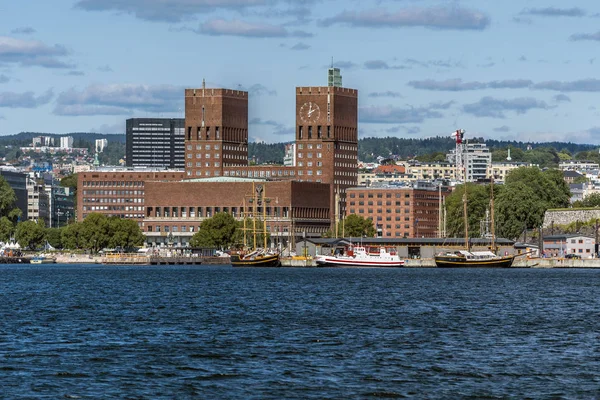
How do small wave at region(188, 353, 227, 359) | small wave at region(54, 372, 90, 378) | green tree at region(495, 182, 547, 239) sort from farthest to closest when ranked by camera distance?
green tree at region(495, 182, 547, 239)
small wave at region(188, 353, 227, 359)
small wave at region(54, 372, 90, 378)

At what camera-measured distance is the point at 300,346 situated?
51.2m

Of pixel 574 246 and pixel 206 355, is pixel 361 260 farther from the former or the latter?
pixel 206 355

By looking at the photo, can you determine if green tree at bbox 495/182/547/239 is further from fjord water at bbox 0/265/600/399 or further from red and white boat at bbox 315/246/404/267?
fjord water at bbox 0/265/600/399

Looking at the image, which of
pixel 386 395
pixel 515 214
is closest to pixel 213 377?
pixel 386 395

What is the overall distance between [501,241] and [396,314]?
114 metres

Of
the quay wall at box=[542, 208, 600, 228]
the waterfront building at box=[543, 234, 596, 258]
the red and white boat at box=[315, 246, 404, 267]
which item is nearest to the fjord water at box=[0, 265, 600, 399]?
the red and white boat at box=[315, 246, 404, 267]

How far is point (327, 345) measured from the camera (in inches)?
2024

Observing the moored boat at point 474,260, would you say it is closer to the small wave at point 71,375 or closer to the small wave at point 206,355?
the small wave at point 206,355

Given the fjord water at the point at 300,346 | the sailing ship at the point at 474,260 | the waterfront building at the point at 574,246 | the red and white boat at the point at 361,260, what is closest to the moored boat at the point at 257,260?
the red and white boat at the point at 361,260

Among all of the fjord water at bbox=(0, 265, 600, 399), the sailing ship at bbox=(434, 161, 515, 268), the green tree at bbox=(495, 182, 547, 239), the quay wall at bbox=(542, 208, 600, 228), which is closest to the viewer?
the fjord water at bbox=(0, 265, 600, 399)

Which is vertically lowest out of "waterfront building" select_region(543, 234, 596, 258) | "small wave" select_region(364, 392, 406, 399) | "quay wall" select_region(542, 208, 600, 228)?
"small wave" select_region(364, 392, 406, 399)

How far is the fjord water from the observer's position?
4072 centimetres

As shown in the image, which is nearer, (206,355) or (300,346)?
(206,355)

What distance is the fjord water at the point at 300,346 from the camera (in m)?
40.7
